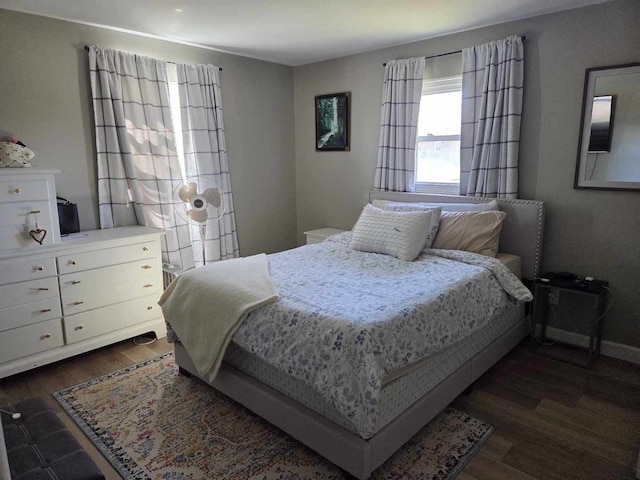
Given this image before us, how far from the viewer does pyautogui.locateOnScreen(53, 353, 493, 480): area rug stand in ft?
6.29

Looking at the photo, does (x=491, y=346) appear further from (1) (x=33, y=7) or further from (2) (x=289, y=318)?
(1) (x=33, y=7)

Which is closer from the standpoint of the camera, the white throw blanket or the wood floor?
the wood floor

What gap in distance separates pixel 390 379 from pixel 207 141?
296cm

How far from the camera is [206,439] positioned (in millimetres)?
2135

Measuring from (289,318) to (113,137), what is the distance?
2300mm

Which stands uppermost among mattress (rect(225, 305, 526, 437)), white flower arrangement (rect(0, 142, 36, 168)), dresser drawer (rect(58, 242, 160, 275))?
white flower arrangement (rect(0, 142, 36, 168))

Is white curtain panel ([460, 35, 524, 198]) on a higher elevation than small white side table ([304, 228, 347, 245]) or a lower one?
higher

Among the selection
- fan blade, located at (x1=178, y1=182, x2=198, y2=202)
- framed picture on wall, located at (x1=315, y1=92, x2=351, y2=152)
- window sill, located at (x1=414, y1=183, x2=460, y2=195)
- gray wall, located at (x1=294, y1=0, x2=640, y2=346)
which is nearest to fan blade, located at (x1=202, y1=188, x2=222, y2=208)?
fan blade, located at (x1=178, y1=182, x2=198, y2=202)

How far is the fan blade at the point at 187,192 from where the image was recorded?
3453mm

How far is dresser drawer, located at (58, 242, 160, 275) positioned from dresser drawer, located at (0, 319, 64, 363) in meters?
0.37

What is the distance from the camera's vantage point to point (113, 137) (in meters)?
3.29

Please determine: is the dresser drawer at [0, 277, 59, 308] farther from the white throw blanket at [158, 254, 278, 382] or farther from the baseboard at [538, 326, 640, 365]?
the baseboard at [538, 326, 640, 365]

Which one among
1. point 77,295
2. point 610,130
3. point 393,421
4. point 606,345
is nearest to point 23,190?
point 77,295

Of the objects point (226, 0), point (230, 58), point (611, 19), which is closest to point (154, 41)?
point (230, 58)
